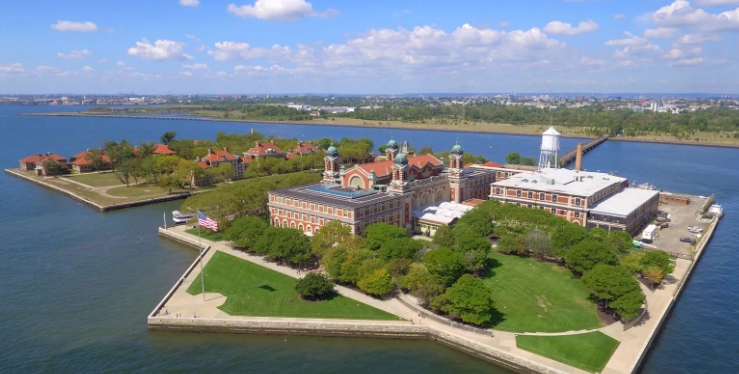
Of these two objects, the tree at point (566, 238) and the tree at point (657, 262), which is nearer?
the tree at point (657, 262)

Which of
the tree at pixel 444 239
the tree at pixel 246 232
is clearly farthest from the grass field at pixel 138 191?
the tree at pixel 444 239

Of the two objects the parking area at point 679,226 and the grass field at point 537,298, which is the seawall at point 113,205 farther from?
the parking area at point 679,226

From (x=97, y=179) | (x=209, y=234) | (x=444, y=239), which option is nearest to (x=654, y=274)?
(x=444, y=239)

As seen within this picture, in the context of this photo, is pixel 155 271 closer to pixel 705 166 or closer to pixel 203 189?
pixel 203 189

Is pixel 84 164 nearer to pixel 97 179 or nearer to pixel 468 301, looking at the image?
pixel 97 179

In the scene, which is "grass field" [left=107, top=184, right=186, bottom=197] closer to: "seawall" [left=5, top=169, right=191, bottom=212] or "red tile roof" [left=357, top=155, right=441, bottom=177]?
"seawall" [left=5, top=169, right=191, bottom=212]

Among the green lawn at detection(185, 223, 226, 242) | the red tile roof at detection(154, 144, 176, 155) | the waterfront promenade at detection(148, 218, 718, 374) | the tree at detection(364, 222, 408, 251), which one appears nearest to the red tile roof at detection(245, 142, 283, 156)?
the red tile roof at detection(154, 144, 176, 155)
